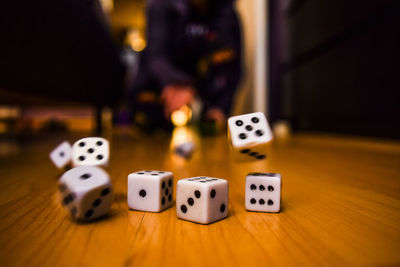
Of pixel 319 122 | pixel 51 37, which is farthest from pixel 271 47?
pixel 51 37

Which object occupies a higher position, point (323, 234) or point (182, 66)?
point (182, 66)

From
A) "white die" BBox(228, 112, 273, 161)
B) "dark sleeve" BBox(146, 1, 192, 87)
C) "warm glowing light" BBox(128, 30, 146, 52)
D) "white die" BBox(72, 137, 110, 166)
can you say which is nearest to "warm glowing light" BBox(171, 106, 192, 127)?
"dark sleeve" BBox(146, 1, 192, 87)

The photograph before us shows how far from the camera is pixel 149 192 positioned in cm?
61

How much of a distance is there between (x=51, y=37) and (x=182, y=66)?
94.8 inches

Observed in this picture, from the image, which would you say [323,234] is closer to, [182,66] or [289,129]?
[182,66]

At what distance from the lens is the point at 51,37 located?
155 centimetres

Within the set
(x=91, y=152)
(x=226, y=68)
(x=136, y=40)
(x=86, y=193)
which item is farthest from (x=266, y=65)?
(x=86, y=193)

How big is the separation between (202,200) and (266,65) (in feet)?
15.7

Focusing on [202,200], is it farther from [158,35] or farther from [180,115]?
[180,115]

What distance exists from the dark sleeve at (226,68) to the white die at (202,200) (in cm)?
308

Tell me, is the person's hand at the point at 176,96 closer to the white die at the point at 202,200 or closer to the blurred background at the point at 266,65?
the blurred background at the point at 266,65

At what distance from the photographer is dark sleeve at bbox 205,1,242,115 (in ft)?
11.8

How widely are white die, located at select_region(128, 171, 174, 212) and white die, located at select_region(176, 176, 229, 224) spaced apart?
0.18 feet

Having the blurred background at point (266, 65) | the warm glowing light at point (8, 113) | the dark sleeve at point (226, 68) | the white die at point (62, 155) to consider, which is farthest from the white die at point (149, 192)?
the warm glowing light at point (8, 113)
